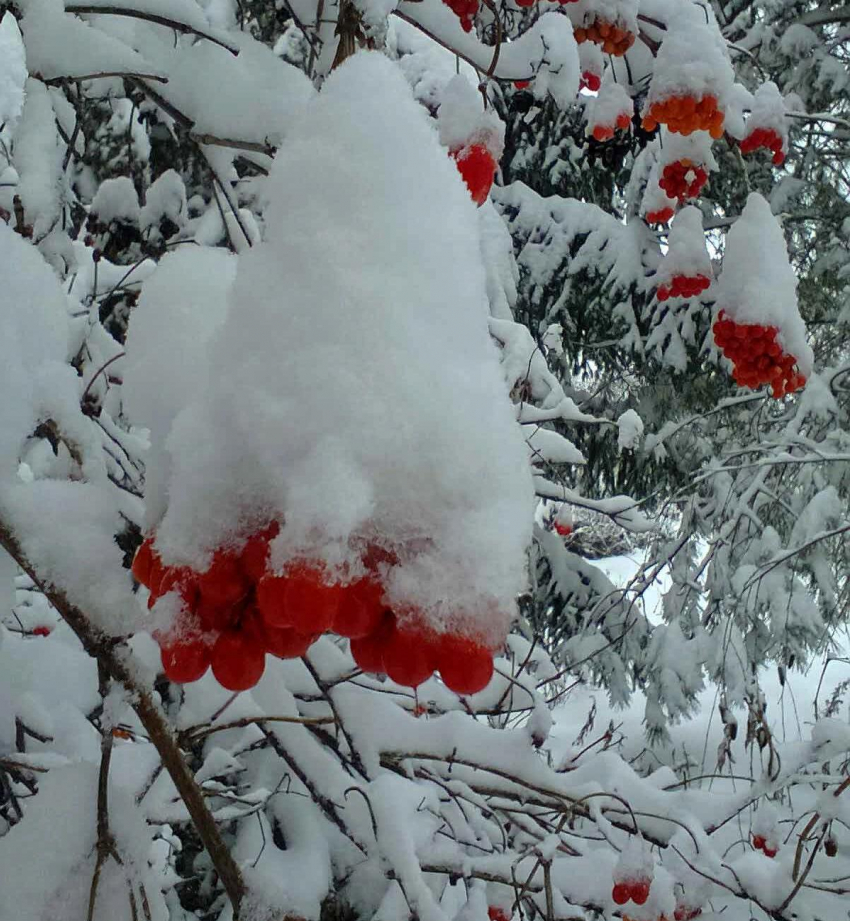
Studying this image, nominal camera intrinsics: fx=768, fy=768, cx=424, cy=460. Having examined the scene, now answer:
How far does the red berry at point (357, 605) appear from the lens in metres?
0.46

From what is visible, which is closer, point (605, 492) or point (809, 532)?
point (809, 532)

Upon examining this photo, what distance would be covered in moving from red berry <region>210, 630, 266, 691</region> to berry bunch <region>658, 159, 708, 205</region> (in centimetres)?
Result: 249

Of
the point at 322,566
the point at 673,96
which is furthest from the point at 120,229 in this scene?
the point at 322,566

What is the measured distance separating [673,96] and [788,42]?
11.5 feet

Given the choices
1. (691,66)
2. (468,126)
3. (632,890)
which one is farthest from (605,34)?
(632,890)

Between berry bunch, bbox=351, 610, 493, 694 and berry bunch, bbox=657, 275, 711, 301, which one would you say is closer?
berry bunch, bbox=351, 610, 493, 694

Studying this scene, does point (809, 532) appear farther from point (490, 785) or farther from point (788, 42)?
point (490, 785)

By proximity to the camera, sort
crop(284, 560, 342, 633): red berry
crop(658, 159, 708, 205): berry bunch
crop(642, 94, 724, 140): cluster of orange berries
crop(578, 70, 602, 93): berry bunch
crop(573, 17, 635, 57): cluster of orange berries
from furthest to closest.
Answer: crop(578, 70, 602, 93): berry bunch, crop(658, 159, 708, 205): berry bunch, crop(642, 94, 724, 140): cluster of orange berries, crop(573, 17, 635, 57): cluster of orange berries, crop(284, 560, 342, 633): red berry

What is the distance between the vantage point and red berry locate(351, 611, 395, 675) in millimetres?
487

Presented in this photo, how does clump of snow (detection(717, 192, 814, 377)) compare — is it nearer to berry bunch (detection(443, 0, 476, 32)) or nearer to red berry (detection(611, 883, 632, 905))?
berry bunch (detection(443, 0, 476, 32))

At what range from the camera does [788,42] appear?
15.2 feet

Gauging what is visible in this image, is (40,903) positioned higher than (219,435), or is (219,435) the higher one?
(219,435)

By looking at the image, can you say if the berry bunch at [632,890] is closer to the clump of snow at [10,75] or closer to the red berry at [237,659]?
the red berry at [237,659]

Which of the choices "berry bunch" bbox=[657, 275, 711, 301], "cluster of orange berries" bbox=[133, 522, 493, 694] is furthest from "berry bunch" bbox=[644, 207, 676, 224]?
"cluster of orange berries" bbox=[133, 522, 493, 694]
